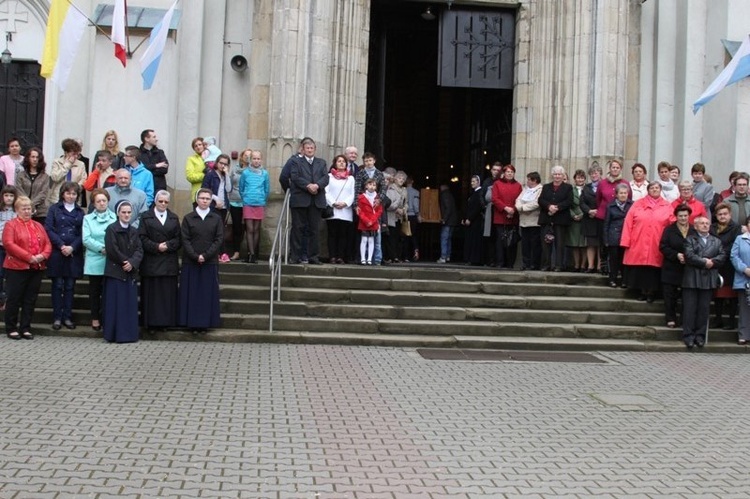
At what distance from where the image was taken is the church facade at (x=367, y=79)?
13461 mm

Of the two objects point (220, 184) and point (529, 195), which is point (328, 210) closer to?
point (220, 184)

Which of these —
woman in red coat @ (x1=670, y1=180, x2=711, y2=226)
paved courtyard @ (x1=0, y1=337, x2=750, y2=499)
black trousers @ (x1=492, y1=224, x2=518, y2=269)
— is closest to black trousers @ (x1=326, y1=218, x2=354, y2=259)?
black trousers @ (x1=492, y1=224, x2=518, y2=269)

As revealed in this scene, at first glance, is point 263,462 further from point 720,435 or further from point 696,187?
point 696,187

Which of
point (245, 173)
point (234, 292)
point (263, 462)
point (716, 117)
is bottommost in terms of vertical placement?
point (263, 462)

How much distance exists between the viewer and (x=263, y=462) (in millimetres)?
5301

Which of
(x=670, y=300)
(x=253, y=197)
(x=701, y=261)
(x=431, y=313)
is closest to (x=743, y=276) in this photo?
(x=701, y=261)

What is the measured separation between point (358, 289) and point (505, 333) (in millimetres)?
2144

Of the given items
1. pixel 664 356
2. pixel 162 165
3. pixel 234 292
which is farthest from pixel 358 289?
pixel 664 356

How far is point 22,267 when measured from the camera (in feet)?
31.7

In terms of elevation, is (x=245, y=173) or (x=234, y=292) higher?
(x=245, y=173)

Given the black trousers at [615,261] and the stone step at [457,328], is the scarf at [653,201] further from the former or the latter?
the stone step at [457,328]

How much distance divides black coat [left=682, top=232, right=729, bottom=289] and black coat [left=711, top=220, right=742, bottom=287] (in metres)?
0.34

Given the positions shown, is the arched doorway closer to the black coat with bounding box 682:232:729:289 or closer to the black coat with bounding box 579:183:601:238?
the black coat with bounding box 579:183:601:238

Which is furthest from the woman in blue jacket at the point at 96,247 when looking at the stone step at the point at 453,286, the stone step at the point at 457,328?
the stone step at the point at 453,286
